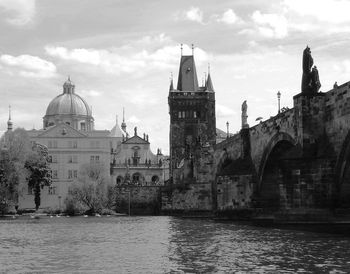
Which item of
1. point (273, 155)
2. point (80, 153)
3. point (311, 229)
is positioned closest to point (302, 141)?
point (311, 229)

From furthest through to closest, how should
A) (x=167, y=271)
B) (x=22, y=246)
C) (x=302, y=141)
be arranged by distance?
1. (x=302, y=141)
2. (x=22, y=246)
3. (x=167, y=271)

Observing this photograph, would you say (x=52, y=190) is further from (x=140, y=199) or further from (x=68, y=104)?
(x=68, y=104)

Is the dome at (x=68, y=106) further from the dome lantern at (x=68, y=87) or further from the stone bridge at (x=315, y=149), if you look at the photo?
the stone bridge at (x=315, y=149)

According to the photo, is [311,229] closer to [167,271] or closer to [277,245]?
[277,245]

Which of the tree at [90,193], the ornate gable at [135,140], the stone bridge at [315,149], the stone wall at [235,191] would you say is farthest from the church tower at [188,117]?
the stone bridge at [315,149]

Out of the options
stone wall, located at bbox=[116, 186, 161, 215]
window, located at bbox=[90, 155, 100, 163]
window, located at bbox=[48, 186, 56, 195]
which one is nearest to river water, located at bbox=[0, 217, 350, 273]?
stone wall, located at bbox=[116, 186, 161, 215]

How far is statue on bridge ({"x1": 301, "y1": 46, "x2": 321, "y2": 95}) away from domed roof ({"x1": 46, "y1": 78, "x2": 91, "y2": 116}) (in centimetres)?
11013

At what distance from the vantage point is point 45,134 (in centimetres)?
12800

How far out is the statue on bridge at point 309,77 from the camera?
42188 mm

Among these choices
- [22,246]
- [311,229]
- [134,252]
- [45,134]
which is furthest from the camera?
[45,134]

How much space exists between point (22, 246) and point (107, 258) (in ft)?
27.1

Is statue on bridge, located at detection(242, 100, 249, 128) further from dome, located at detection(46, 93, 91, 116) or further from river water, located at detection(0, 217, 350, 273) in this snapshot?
dome, located at detection(46, 93, 91, 116)

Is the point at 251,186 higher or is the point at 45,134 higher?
the point at 45,134

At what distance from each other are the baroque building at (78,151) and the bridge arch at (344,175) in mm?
73444
